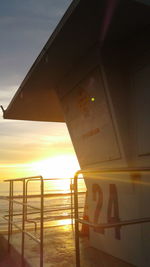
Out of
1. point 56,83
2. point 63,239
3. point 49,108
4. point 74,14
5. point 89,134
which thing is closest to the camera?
point 74,14

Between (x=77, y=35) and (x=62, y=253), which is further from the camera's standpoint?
(x=62, y=253)

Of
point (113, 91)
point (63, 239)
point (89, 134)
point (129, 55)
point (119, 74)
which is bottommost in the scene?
point (63, 239)

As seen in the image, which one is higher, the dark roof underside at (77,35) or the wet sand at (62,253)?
the dark roof underside at (77,35)

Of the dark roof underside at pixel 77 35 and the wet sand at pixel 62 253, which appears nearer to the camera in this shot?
the dark roof underside at pixel 77 35

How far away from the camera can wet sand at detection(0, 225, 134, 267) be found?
13.0ft

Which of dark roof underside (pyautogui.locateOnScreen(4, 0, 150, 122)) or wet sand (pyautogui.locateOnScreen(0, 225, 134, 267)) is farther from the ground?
dark roof underside (pyautogui.locateOnScreen(4, 0, 150, 122))

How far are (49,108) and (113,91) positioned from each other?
314cm

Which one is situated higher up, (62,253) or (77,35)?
(77,35)

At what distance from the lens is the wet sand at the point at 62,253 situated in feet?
13.0

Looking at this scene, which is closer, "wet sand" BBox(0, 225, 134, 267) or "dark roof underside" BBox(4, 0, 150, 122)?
"dark roof underside" BBox(4, 0, 150, 122)

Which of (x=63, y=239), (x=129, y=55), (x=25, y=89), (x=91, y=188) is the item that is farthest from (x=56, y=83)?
(x=63, y=239)

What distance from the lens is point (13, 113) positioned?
6.73 meters

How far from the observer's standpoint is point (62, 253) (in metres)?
4.55

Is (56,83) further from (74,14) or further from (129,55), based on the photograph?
(74,14)
